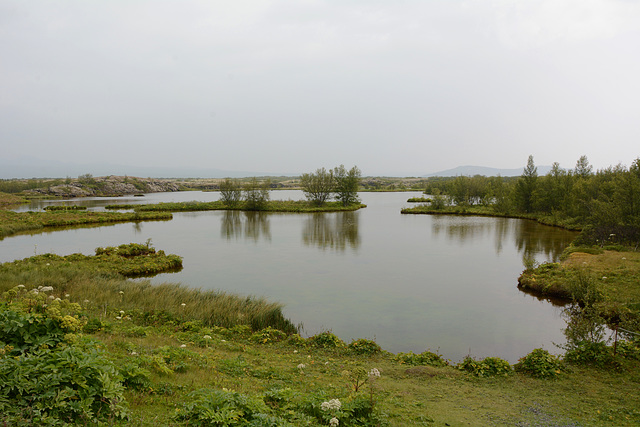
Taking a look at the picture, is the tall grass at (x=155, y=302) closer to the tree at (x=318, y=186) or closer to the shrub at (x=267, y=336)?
the shrub at (x=267, y=336)

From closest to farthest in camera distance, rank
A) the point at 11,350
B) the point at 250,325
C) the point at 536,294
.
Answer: the point at 11,350, the point at 250,325, the point at 536,294

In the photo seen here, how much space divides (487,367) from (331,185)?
52.0m

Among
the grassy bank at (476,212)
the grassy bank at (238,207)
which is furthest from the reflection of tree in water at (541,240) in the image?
the grassy bank at (238,207)

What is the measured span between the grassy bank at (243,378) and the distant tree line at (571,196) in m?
20.2

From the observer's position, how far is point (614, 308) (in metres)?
11.5

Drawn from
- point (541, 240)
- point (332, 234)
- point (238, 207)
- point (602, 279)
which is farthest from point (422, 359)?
point (238, 207)

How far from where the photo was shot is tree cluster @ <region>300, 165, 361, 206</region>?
58000 millimetres

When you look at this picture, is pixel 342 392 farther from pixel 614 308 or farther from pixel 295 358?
pixel 614 308

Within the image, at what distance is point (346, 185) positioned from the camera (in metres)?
58.4

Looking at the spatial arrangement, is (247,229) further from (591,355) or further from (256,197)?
(591,355)

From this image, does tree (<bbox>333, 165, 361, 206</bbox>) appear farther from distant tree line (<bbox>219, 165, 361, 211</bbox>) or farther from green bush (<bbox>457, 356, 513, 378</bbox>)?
green bush (<bbox>457, 356, 513, 378</bbox>)

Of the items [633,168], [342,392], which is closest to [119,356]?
[342,392]

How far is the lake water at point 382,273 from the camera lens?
10.8 m

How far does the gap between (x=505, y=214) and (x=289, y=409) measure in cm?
4943
